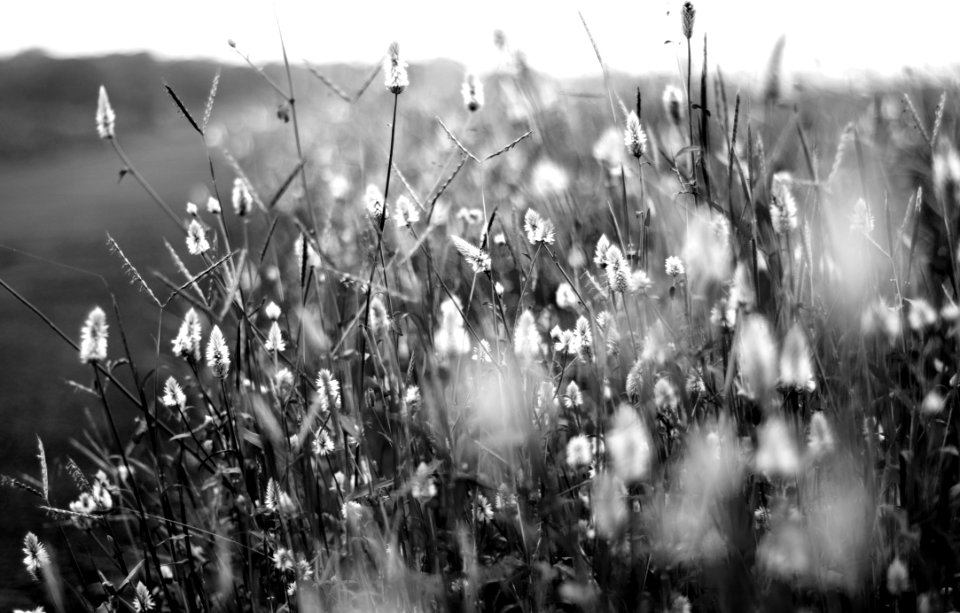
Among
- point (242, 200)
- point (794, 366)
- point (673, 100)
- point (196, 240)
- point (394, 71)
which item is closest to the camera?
point (794, 366)

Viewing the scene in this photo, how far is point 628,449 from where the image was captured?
4.14ft

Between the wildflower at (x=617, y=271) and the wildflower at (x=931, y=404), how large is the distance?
526 mm

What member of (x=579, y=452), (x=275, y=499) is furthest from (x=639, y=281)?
(x=275, y=499)

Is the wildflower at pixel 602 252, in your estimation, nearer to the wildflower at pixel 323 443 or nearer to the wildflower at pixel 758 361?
the wildflower at pixel 758 361

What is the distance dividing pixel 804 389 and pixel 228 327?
8.06ft

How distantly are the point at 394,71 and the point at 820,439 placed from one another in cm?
91

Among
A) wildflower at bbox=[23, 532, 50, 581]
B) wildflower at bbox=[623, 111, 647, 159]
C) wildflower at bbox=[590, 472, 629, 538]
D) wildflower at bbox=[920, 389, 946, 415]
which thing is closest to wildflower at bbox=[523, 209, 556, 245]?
wildflower at bbox=[623, 111, 647, 159]

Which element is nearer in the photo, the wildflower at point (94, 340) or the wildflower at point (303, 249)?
the wildflower at point (94, 340)

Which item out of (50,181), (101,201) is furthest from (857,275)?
(50,181)

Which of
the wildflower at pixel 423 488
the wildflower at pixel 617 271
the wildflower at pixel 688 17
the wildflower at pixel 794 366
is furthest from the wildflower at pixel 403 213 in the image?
the wildflower at pixel 794 366

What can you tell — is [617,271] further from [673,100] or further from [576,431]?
[673,100]

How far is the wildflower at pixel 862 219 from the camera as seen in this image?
5.22ft

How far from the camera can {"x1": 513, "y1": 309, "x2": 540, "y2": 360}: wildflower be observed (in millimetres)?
1581

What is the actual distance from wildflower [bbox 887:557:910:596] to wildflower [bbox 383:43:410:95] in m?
1.04
